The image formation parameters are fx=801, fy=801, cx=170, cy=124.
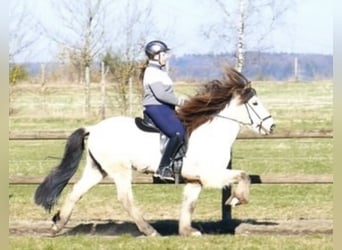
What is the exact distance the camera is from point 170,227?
8656mm

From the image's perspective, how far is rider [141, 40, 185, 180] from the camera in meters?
7.77

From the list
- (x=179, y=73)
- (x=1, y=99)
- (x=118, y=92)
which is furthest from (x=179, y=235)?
(x=118, y=92)

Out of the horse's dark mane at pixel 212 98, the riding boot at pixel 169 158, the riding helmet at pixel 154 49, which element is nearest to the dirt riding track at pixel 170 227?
the riding boot at pixel 169 158

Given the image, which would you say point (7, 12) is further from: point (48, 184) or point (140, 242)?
point (48, 184)

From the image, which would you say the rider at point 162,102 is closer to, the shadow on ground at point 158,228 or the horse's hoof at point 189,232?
the horse's hoof at point 189,232

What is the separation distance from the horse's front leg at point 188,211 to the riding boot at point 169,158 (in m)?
0.24

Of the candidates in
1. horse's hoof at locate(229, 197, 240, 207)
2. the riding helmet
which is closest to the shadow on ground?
horse's hoof at locate(229, 197, 240, 207)

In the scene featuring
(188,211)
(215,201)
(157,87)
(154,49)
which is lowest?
(215,201)

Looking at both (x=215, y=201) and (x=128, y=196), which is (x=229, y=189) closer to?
(x=128, y=196)

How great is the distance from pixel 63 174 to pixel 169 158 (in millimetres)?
1292

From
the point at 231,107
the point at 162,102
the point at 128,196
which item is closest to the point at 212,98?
the point at 231,107

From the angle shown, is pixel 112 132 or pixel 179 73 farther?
pixel 179 73

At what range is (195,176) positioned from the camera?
311 inches

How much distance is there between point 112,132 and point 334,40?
4.63m
